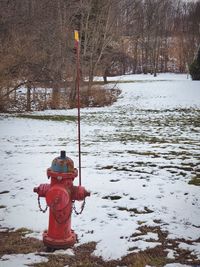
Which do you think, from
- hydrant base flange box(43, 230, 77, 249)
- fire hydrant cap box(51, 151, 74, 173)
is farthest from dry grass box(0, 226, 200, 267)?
fire hydrant cap box(51, 151, 74, 173)

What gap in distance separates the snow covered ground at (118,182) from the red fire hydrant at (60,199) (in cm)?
40

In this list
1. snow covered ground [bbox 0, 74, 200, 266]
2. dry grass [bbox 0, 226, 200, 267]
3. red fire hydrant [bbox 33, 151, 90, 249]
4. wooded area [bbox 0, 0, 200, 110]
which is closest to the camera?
dry grass [bbox 0, 226, 200, 267]

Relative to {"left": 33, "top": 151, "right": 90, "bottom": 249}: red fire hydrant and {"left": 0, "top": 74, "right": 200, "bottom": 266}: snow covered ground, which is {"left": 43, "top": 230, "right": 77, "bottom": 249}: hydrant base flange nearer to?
{"left": 33, "top": 151, "right": 90, "bottom": 249}: red fire hydrant

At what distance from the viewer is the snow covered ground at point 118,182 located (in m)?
4.64

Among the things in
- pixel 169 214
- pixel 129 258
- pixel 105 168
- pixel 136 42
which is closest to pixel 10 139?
pixel 105 168

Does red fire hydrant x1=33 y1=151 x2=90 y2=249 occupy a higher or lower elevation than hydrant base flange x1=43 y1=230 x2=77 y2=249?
higher

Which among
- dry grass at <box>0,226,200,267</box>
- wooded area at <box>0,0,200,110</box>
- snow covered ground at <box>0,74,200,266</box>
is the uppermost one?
wooded area at <box>0,0,200,110</box>

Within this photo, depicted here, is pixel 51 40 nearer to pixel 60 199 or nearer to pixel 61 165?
pixel 61 165

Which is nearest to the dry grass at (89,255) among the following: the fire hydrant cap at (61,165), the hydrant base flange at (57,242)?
the hydrant base flange at (57,242)

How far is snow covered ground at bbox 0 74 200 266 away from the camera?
4.64 m

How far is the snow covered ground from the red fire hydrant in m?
0.40

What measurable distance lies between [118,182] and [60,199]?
9.53 ft

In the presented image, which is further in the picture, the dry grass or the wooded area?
the wooded area

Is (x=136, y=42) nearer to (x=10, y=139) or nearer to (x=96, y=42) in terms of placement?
(x=96, y=42)
